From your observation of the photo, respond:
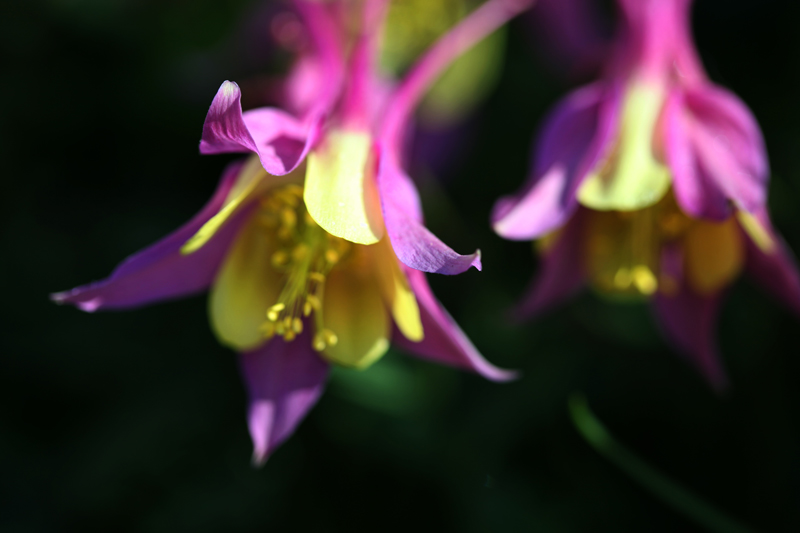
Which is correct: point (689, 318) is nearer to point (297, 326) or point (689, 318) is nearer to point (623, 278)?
point (623, 278)

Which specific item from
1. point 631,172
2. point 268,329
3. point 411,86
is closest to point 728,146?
point 631,172

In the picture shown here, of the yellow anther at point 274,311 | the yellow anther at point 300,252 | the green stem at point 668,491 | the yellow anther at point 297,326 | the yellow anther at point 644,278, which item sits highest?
the yellow anther at point 300,252

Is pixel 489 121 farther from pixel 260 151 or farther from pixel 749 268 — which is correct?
pixel 260 151

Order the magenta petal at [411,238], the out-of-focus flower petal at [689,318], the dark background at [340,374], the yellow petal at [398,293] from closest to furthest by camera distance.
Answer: the magenta petal at [411,238]
the yellow petal at [398,293]
the out-of-focus flower petal at [689,318]
the dark background at [340,374]

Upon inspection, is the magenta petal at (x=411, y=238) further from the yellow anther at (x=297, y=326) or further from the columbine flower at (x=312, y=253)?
the yellow anther at (x=297, y=326)

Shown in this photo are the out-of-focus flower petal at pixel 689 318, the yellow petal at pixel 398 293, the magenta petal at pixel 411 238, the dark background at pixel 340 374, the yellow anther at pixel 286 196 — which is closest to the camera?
the magenta petal at pixel 411 238

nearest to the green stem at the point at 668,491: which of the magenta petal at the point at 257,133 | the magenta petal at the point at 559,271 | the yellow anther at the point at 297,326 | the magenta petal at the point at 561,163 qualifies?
the magenta petal at the point at 559,271

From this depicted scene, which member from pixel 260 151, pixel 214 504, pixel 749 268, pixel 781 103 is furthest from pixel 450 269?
pixel 781 103
